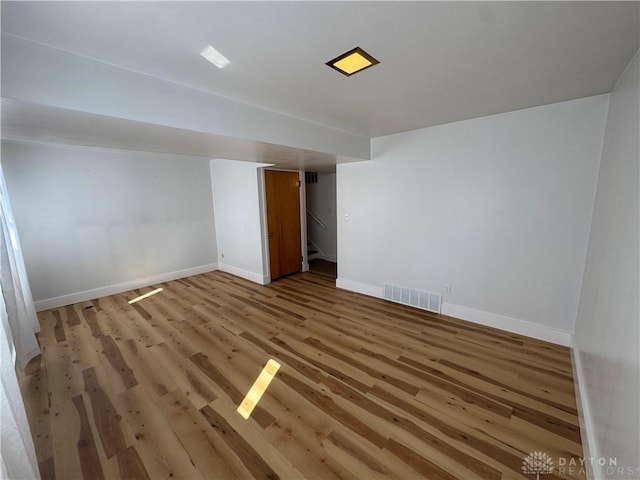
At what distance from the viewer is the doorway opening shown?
6379 mm

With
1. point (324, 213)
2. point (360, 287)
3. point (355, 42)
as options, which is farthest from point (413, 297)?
point (324, 213)

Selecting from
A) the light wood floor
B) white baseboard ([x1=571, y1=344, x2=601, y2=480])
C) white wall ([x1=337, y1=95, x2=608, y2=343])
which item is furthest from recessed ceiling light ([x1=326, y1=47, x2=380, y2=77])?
white baseboard ([x1=571, y1=344, x2=601, y2=480])

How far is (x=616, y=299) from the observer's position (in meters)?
1.43

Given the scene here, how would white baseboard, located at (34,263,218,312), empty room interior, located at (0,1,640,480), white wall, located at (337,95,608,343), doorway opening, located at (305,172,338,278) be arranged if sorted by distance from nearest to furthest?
empty room interior, located at (0,1,640,480) < white wall, located at (337,95,608,343) < white baseboard, located at (34,263,218,312) < doorway opening, located at (305,172,338,278)

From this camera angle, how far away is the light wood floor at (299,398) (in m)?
1.58

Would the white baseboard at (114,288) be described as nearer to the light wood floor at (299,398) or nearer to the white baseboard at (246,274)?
the white baseboard at (246,274)

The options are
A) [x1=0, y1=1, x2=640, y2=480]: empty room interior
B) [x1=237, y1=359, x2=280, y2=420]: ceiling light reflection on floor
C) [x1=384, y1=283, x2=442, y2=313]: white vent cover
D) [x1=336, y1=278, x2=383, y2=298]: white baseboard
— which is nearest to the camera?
[x1=0, y1=1, x2=640, y2=480]: empty room interior

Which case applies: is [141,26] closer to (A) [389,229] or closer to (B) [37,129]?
(B) [37,129]

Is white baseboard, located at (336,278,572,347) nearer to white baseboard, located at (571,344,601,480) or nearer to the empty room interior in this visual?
the empty room interior

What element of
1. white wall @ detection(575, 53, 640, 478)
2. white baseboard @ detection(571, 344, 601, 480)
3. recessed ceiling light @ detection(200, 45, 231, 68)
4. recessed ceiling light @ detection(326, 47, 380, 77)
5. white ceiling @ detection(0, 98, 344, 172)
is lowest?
white baseboard @ detection(571, 344, 601, 480)

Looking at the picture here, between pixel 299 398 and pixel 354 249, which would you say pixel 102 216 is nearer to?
pixel 354 249

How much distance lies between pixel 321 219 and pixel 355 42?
5290mm

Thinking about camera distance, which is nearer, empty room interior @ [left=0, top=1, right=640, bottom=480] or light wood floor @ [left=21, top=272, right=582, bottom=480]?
empty room interior @ [left=0, top=1, right=640, bottom=480]

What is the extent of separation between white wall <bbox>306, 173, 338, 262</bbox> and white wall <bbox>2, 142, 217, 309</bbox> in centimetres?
261
